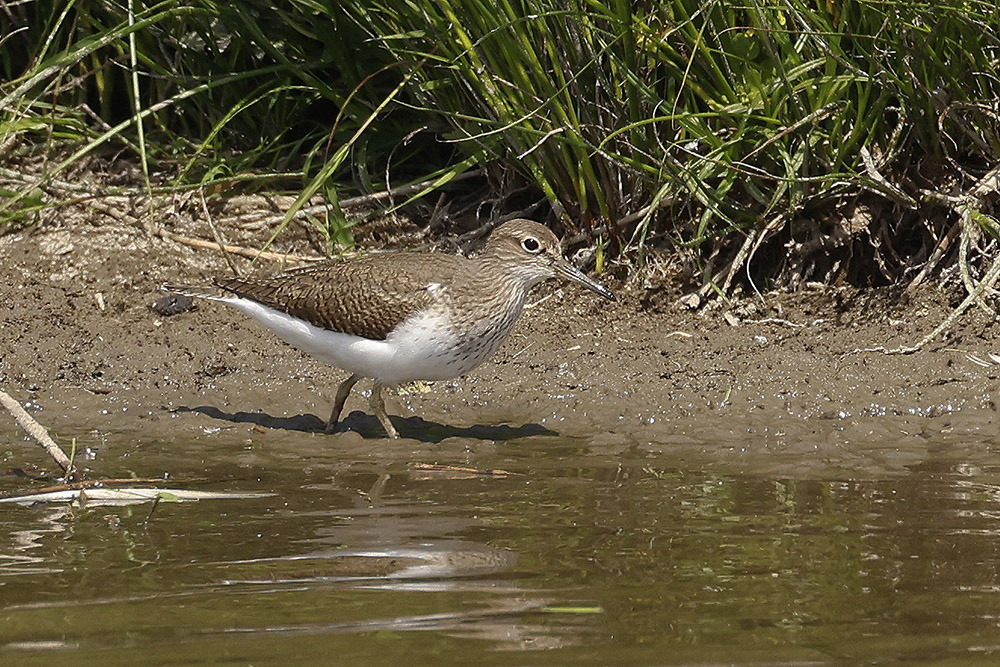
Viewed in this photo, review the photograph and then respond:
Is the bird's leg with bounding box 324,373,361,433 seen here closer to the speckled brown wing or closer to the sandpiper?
the sandpiper

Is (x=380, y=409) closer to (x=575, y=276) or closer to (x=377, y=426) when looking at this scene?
(x=377, y=426)

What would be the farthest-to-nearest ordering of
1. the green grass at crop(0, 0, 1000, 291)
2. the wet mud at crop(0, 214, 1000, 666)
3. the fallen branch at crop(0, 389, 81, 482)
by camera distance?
the green grass at crop(0, 0, 1000, 291) < the fallen branch at crop(0, 389, 81, 482) < the wet mud at crop(0, 214, 1000, 666)

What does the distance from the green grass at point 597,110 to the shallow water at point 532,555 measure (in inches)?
49.2

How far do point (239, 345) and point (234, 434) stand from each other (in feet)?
3.14

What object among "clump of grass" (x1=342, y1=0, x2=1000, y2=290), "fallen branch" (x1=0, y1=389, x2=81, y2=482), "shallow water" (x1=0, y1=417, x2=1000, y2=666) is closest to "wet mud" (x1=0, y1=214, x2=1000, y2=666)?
"shallow water" (x1=0, y1=417, x2=1000, y2=666)

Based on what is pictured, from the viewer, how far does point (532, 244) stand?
652 cm

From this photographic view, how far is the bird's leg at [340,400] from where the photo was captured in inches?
250

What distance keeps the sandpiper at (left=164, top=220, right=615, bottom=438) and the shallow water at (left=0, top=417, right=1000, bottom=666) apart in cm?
36

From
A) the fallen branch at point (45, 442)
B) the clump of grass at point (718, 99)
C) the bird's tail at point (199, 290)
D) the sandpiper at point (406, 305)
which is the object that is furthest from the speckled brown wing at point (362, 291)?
the fallen branch at point (45, 442)

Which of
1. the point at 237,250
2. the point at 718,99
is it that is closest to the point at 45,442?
the point at 237,250

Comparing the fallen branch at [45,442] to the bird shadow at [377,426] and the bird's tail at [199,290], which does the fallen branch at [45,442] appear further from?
the bird's tail at [199,290]

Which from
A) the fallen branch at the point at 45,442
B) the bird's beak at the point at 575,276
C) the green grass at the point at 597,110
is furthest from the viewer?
the bird's beak at the point at 575,276

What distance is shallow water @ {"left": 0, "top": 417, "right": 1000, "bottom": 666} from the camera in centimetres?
338

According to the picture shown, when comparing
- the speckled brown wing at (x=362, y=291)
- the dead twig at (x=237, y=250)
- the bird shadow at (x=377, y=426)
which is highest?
the speckled brown wing at (x=362, y=291)
